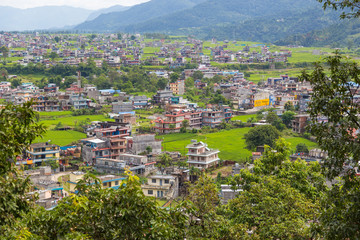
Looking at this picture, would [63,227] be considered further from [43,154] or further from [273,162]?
[43,154]

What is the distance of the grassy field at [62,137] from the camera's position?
2659cm

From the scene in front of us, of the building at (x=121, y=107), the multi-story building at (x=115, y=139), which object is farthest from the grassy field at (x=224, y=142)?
the building at (x=121, y=107)

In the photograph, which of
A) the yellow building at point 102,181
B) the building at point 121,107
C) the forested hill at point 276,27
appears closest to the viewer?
the yellow building at point 102,181

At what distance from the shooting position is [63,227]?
4.66 meters

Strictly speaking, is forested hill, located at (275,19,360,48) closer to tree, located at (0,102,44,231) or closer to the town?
the town

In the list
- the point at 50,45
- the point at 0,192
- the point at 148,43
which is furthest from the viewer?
the point at 148,43

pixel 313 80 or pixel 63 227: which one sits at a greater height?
pixel 313 80

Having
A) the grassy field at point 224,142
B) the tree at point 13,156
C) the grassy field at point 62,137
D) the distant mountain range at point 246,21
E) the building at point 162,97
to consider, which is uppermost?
the distant mountain range at point 246,21

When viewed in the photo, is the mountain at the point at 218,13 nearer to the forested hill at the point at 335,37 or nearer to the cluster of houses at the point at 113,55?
the forested hill at the point at 335,37

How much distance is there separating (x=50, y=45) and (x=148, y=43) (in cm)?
2308

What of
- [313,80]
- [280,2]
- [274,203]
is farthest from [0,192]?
[280,2]

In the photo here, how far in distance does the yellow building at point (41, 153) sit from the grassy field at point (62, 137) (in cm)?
384

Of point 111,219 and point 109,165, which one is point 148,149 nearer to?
point 109,165

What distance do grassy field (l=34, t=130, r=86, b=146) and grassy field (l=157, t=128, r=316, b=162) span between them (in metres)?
5.56
